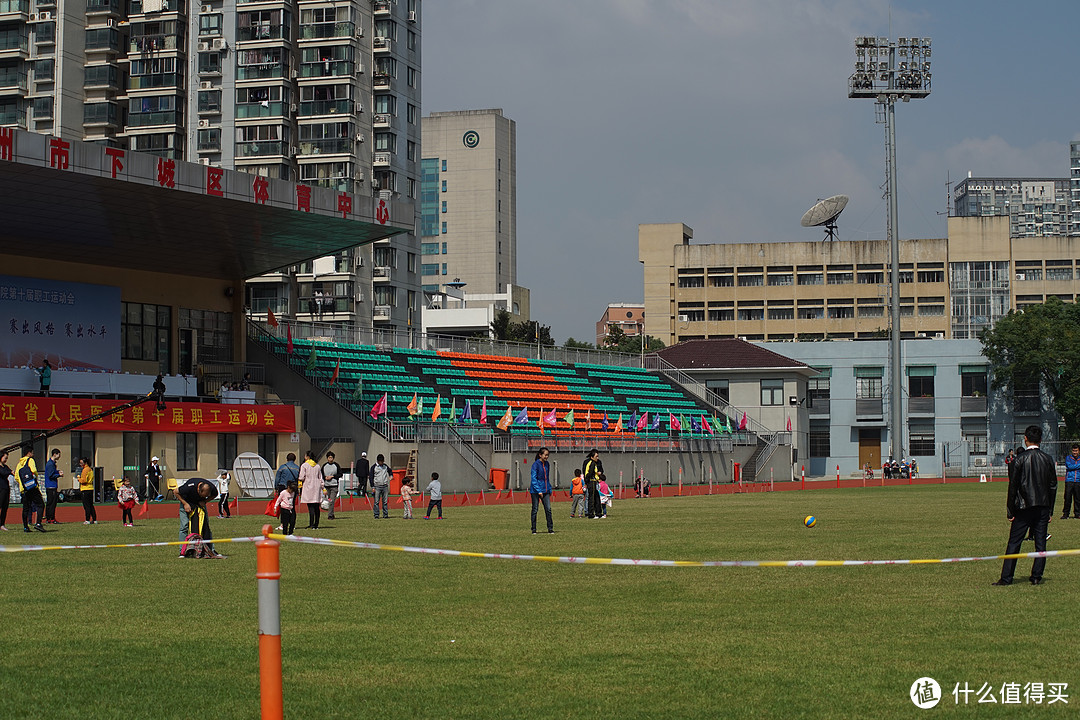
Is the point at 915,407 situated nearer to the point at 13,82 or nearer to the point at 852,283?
the point at 852,283

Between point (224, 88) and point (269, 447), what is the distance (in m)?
39.6

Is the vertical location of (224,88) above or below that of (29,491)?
above

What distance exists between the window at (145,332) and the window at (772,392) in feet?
134

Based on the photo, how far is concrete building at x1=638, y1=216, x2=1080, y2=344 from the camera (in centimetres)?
13525

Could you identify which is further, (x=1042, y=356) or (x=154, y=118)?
(x=154, y=118)

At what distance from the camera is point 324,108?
3452 inches

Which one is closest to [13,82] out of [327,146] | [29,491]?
[327,146]

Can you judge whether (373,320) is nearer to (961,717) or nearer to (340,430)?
(340,430)

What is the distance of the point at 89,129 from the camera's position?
287 feet

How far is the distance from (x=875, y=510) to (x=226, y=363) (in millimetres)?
34521

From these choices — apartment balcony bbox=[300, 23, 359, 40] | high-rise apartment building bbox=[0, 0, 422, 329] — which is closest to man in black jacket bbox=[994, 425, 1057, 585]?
high-rise apartment building bbox=[0, 0, 422, 329]

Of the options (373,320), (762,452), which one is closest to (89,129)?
(373,320)

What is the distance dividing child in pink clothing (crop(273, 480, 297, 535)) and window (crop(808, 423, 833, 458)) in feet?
235

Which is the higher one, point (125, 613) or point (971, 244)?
point (971, 244)
